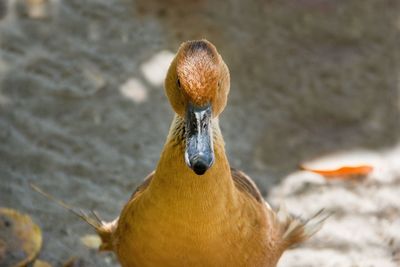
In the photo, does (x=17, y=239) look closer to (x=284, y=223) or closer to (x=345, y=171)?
(x=284, y=223)

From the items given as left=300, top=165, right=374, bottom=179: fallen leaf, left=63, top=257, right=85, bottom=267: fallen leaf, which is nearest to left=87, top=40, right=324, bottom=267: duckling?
left=63, top=257, right=85, bottom=267: fallen leaf

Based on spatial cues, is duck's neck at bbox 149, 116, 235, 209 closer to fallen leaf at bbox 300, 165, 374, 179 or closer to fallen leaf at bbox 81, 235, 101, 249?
fallen leaf at bbox 81, 235, 101, 249

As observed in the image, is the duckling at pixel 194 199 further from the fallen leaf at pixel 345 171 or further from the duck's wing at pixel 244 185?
the fallen leaf at pixel 345 171

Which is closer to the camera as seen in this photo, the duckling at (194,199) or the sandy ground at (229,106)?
the duckling at (194,199)

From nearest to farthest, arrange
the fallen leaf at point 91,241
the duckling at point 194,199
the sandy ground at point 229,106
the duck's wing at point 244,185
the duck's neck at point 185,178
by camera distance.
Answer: the duckling at point 194,199 < the duck's neck at point 185,178 < the duck's wing at point 244,185 < the fallen leaf at point 91,241 < the sandy ground at point 229,106

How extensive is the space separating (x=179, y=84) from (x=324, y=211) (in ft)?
6.19

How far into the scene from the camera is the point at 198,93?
261cm

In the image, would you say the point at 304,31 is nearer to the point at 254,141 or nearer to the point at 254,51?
the point at 254,51

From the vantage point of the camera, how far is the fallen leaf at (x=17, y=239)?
382cm

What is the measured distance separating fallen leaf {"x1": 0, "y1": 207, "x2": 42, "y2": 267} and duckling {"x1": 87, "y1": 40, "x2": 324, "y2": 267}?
92 centimetres

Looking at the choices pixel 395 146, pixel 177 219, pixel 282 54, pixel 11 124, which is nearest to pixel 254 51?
pixel 282 54

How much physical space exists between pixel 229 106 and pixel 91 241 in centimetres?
142

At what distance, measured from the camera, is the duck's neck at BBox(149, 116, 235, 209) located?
9.12 feet

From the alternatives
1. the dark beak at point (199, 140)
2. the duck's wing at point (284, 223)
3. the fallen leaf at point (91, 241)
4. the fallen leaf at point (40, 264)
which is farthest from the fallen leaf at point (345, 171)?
the dark beak at point (199, 140)
